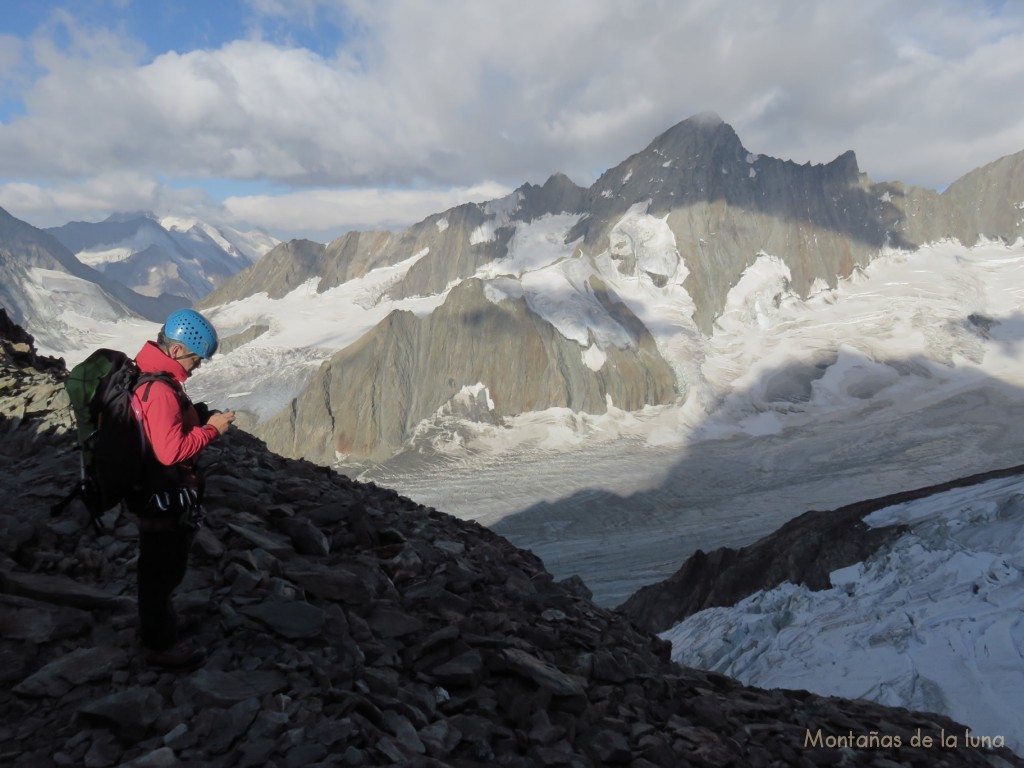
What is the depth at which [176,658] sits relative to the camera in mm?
5414

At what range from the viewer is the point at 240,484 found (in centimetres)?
928

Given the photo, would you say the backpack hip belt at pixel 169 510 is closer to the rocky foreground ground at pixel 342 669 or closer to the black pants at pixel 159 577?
the black pants at pixel 159 577

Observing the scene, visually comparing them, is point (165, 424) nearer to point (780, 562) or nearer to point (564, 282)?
point (780, 562)

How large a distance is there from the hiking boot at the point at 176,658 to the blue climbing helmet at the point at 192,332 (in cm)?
217

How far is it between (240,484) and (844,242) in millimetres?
154092

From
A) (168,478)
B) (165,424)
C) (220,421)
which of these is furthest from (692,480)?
(165,424)

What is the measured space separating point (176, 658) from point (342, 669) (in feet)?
4.01

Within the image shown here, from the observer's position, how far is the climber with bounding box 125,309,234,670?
5.08m

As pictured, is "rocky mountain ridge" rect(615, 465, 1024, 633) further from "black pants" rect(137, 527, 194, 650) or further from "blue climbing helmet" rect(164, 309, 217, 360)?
"blue climbing helmet" rect(164, 309, 217, 360)

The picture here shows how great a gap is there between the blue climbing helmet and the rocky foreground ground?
2.23 meters

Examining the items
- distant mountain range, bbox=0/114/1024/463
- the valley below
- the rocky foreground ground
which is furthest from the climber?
distant mountain range, bbox=0/114/1024/463

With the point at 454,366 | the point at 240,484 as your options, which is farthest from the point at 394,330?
the point at 240,484

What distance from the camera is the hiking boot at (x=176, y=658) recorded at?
213 inches

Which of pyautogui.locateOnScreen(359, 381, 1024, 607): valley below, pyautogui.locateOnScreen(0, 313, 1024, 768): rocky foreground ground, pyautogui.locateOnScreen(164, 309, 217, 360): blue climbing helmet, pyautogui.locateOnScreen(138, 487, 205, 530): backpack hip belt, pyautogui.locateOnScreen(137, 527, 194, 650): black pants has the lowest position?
pyautogui.locateOnScreen(359, 381, 1024, 607): valley below
